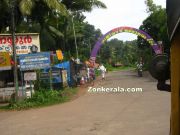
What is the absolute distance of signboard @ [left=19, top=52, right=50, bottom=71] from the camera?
687 inches

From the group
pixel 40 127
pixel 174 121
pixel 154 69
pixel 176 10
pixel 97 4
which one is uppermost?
pixel 97 4

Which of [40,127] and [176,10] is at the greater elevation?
[176,10]

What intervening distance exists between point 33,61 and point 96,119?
7.17 metres

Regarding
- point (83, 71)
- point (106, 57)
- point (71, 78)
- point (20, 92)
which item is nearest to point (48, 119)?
point (20, 92)

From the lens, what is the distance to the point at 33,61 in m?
17.5

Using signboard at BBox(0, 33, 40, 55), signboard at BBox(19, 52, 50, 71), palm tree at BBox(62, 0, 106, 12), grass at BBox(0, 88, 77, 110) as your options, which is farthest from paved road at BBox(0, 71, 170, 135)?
palm tree at BBox(62, 0, 106, 12)

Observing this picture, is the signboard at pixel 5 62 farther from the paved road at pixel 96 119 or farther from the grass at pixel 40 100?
the paved road at pixel 96 119

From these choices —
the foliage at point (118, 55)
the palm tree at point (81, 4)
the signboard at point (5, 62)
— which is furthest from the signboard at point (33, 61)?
the foliage at point (118, 55)

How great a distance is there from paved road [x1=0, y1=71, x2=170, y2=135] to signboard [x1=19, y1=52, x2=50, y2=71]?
3.12 m

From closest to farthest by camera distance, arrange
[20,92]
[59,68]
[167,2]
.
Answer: [167,2]
[20,92]
[59,68]

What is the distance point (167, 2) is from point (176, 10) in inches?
11.7

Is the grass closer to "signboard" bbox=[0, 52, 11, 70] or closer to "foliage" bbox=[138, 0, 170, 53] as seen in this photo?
"signboard" bbox=[0, 52, 11, 70]

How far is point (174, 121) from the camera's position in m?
2.03

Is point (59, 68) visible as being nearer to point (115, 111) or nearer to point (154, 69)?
point (115, 111)
